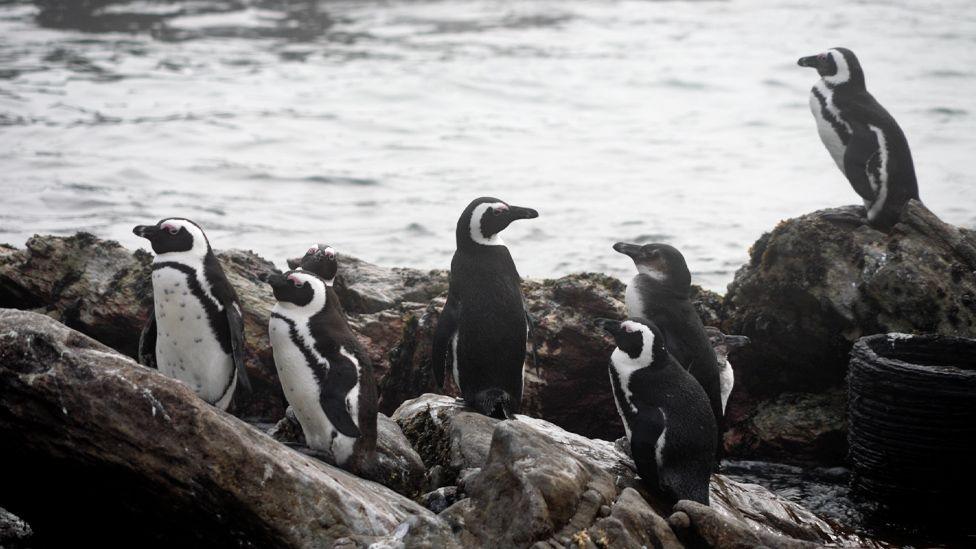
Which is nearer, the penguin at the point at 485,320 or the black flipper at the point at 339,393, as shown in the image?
the black flipper at the point at 339,393

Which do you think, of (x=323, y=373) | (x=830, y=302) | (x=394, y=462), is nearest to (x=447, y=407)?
(x=394, y=462)

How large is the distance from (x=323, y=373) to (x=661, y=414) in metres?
1.45

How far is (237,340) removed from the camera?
4.86m

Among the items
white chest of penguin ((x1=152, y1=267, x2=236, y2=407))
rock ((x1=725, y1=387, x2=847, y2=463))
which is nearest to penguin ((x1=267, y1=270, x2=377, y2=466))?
white chest of penguin ((x1=152, y1=267, x2=236, y2=407))

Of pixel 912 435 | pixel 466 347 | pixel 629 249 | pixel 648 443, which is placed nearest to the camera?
pixel 648 443

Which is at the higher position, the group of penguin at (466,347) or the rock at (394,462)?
the group of penguin at (466,347)

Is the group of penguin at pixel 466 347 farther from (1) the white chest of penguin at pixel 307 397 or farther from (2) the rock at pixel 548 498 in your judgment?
(2) the rock at pixel 548 498

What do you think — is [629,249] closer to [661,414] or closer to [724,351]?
[724,351]

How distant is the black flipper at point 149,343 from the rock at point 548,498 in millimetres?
1467

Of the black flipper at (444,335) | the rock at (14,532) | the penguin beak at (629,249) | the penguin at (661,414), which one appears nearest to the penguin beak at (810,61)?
the penguin beak at (629,249)

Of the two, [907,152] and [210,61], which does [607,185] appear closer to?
[907,152]

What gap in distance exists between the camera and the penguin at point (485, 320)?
516 centimetres

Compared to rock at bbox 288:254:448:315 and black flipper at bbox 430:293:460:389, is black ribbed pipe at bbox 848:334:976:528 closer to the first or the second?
black flipper at bbox 430:293:460:389

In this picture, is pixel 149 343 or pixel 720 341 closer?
pixel 149 343
